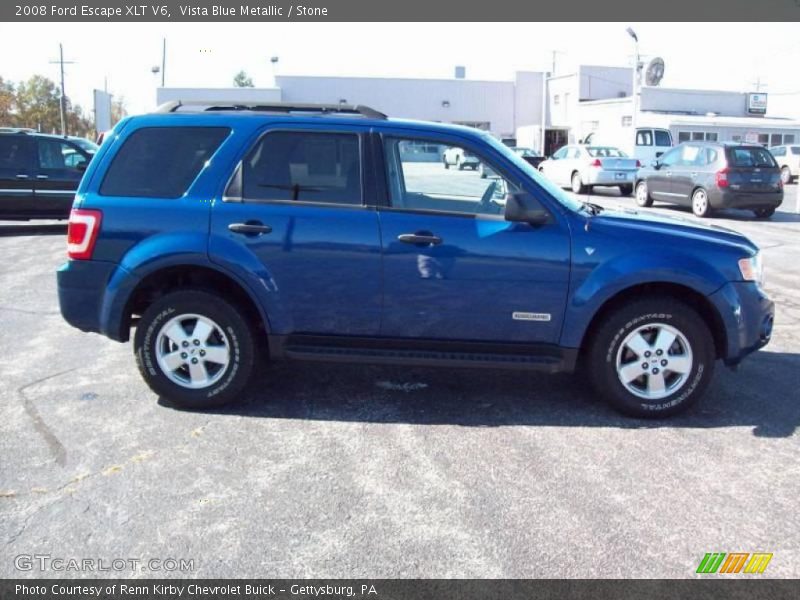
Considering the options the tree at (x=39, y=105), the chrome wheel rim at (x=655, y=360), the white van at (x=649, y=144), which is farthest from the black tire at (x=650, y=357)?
the tree at (x=39, y=105)

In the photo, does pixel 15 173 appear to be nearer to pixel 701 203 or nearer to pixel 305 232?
pixel 305 232

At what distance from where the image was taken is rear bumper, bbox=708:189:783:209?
1578cm

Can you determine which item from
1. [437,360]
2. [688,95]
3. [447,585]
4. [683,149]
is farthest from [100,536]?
[688,95]

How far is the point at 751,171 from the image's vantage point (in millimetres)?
15938

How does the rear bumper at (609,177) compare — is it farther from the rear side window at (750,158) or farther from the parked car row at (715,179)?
the rear side window at (750,158)

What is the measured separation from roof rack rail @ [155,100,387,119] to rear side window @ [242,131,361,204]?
0.37m

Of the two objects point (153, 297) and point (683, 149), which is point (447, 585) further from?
point (683, 149)

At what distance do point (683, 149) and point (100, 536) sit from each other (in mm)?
17111

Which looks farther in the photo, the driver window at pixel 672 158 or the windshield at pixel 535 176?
the driver window at pixel 672 158

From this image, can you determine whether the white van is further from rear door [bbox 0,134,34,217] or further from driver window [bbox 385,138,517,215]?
driver window [bbox 385,138,517,215]

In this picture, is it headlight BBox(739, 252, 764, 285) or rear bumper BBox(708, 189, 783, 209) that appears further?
rear bumper BBox(708, 189, 783, 209)

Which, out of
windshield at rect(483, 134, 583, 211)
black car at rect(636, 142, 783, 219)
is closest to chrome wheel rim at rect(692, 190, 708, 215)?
black car at rect(636, 142, 783, 219)

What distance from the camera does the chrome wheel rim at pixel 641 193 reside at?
1862 cm

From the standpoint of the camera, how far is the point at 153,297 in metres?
4.89
